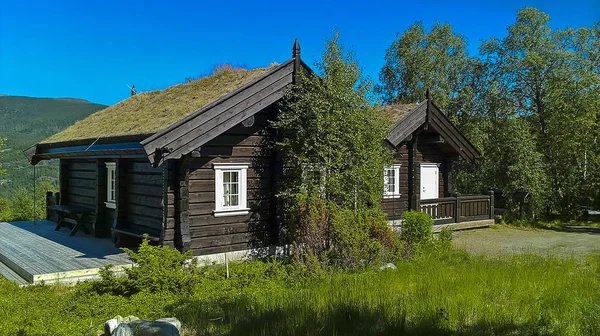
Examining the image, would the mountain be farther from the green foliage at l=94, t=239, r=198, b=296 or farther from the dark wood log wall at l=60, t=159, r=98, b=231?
the green foliage at l=94, t=239, r=198, b=296

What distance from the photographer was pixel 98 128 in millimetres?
14289

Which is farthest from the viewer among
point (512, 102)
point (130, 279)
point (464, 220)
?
point (512, 102)

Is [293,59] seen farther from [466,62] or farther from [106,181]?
[466,62]

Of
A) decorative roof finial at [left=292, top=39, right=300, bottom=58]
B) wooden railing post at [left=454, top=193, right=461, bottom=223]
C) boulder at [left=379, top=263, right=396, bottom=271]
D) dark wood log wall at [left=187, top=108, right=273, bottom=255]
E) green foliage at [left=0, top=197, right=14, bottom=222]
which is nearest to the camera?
boulder at [left=379, top=263, right=396, bottom=271]

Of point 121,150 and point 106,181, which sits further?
point 106,181

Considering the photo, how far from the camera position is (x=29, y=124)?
45.9 meters

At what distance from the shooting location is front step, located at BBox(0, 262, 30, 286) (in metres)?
8.99

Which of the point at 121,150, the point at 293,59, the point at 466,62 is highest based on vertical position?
the point at 466,62

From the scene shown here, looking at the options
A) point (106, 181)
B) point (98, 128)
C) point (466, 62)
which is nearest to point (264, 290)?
point (106, 181)

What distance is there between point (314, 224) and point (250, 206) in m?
2.19

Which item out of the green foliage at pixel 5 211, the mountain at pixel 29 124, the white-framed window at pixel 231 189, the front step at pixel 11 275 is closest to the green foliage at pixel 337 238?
the white-framed window at pixel 231 189

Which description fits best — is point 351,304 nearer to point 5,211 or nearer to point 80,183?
point 80,183

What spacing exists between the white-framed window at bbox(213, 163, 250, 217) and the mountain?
20.2m

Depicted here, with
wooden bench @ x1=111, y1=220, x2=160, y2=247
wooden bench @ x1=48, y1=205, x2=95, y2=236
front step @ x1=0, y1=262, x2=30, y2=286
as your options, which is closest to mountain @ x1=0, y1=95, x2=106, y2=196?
wooden bench @ x1=48, y1=205, x2=95, y2=236
